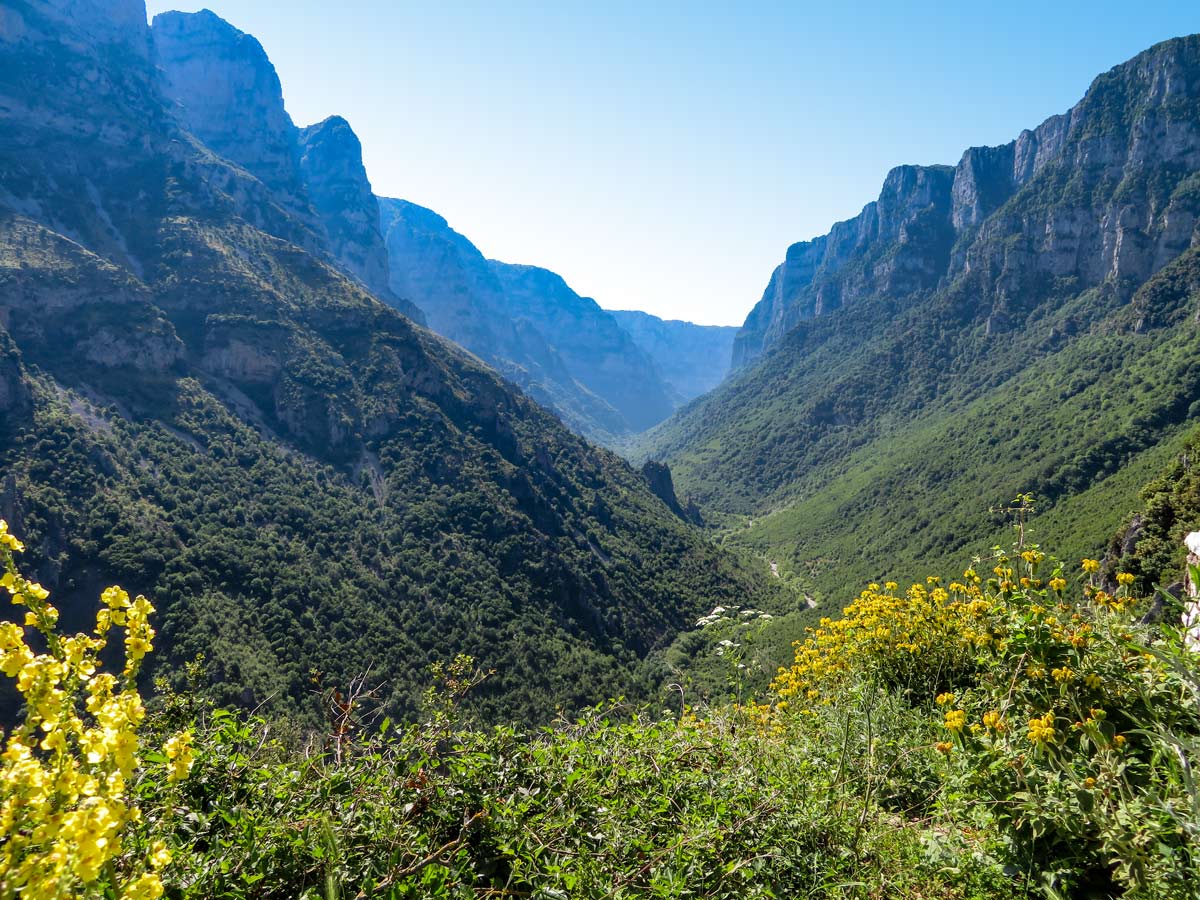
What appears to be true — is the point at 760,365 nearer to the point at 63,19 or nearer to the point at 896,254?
the point at 896,254

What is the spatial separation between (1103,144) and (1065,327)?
4638 cm

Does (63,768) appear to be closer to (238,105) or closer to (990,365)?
(990,365)

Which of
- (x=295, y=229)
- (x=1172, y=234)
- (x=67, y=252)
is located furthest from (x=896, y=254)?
(x=67, y=252)

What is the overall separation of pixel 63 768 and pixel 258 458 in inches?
2647

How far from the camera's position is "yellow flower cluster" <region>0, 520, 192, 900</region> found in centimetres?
128

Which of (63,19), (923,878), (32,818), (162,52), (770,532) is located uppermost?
(162,52)

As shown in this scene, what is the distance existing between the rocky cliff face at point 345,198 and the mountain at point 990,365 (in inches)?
4017

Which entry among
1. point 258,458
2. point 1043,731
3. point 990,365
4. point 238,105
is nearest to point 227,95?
point 238,105

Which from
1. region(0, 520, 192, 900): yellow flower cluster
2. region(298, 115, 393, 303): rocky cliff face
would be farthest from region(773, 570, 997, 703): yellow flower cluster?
region(298, 115, 393, 303): rocky cliff face

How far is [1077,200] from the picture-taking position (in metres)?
118

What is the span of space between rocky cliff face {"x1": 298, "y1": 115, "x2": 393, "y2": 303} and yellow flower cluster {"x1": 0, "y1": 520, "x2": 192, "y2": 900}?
559 feet

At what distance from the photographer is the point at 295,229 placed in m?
113

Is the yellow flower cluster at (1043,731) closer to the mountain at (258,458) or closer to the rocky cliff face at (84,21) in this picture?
the mountain at (258,458)

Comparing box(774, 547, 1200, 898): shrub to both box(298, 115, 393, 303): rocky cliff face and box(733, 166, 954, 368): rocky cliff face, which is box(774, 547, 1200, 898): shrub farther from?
box(733, 166, 954, 368): rocky cliff face
